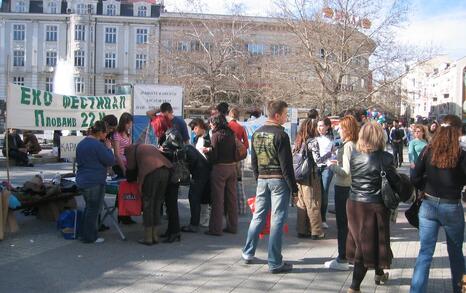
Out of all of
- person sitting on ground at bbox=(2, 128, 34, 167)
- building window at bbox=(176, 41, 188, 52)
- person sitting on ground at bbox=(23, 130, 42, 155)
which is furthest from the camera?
building window at bbox=(176, 41, 188, 52)

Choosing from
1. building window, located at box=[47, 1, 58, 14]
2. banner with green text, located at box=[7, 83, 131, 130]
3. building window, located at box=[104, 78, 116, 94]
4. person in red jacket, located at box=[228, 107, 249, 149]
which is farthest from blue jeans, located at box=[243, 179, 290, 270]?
building window, located at box=[47, 1, 58, 14]

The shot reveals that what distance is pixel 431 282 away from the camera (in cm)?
567

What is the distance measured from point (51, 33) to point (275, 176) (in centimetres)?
7332

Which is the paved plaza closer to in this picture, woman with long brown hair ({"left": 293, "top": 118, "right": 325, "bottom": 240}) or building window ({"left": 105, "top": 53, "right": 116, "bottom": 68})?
woman with long brown hair ({"left": 293, "top": 118, "right": 325, "bottom": 240})

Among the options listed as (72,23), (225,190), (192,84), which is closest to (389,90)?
(192,84)

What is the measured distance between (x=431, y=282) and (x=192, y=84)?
94.2 feet

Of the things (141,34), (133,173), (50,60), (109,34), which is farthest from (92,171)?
(50,60)

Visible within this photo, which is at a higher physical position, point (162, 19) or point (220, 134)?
point (162, 19)

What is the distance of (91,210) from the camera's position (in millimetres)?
7082

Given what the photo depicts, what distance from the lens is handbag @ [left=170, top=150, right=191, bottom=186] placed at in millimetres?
7242

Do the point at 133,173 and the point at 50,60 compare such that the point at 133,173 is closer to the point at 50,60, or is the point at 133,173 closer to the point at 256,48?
the point at 256,48

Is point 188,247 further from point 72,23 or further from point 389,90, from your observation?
point 72,23

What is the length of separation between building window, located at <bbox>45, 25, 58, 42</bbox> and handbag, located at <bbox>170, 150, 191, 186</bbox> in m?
71.1

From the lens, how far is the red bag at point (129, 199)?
7242mm
